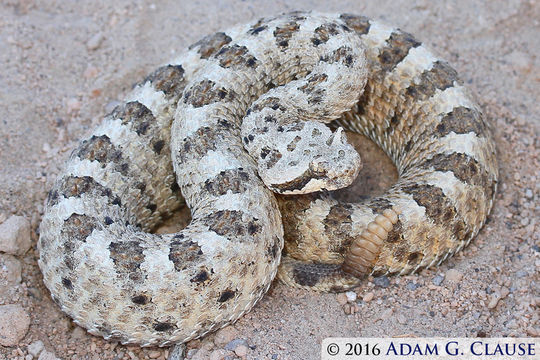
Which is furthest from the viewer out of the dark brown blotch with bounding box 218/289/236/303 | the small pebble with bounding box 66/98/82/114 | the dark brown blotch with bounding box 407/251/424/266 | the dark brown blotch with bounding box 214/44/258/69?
the small pebble with bounding box 66/98/82/114

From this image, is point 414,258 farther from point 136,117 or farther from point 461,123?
point 136,117

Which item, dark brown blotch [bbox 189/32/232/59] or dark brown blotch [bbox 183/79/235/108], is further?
dark brown blotch [bbox 189/32/232/59]

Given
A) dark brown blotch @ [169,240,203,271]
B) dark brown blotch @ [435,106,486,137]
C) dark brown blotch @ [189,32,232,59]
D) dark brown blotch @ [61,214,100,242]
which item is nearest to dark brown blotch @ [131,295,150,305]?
dark brown blotch @ [169,240,203,271]

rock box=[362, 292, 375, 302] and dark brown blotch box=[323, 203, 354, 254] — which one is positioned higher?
dark brown blotch box=[323, 203, 354, 254]

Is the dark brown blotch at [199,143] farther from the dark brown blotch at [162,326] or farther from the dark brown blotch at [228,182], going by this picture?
the dark brown blotch at [162,326]

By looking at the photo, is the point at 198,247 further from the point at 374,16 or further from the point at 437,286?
the point at 374,16

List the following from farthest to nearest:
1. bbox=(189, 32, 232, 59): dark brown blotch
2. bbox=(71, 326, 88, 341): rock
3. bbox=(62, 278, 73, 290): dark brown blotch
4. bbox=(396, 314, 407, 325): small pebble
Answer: bbox=(189, 32, 232, 59): dark brown blotch
bbox=(71, 326, 88, 341): rock
bbox=(396, 314, 407, 325): small pebble
bbox=(62, 278, 73, 290): dark brown blotch

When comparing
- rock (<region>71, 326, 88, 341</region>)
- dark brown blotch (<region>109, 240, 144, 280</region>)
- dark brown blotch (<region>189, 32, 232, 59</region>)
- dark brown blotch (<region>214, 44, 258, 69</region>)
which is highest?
dark brown blotch (<region>214, 44, 258, 69</region>)

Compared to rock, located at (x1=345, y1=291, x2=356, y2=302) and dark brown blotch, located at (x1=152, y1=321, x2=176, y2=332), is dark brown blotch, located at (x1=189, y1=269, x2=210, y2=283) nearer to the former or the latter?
dark brown blotch, located at (x1=152, y1=321, x2=176, y2=332)
